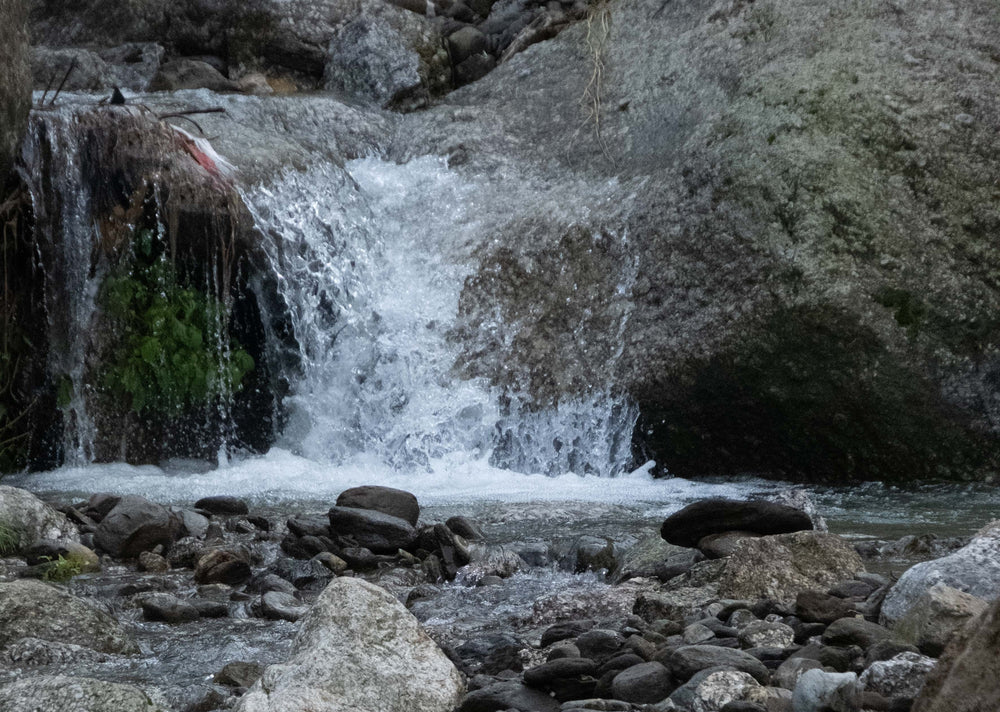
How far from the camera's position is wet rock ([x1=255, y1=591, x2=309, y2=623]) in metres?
4.43

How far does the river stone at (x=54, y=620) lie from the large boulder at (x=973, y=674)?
2.87 meters

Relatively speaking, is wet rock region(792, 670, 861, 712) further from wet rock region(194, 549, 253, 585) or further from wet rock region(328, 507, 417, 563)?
wet rock region(328, 507, 417, 563)

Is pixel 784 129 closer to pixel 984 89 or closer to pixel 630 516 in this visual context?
pixel 984 89

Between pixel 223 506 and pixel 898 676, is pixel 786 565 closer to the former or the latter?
pixel 898 676

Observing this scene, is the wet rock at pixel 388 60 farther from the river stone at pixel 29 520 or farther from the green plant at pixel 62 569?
the green plant at pixel 62 569

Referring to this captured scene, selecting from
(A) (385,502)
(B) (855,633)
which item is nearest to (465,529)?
(A) (385,502)

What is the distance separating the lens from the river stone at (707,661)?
9.64ft

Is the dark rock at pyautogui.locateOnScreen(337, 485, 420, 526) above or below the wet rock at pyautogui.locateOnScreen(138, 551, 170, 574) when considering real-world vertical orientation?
above

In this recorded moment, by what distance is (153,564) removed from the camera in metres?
5.39

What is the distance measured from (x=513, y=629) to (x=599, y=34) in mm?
8666

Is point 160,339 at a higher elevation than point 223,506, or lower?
higher

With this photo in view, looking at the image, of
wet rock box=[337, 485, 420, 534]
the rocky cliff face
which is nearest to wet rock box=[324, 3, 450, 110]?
the rocky cliff face

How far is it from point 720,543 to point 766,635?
4.95ft

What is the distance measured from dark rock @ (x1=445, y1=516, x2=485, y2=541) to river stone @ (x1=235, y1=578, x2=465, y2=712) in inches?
88.4
